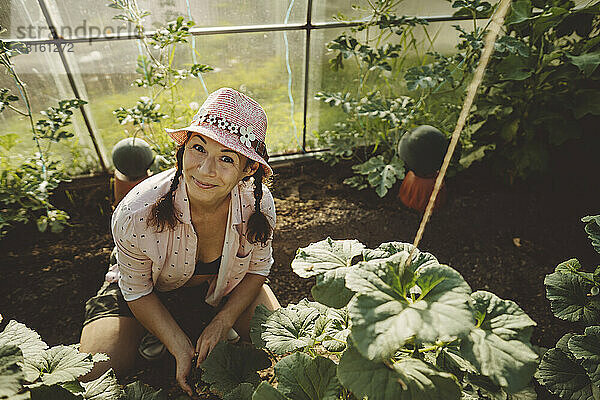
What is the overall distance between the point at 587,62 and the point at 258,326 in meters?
2.06

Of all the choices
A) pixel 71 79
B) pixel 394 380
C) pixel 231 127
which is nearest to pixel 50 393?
pixel 394 380

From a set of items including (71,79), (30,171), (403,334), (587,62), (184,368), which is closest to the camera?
(403,334)

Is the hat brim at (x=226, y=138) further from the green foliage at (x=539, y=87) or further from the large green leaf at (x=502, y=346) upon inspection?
the green foliage at (x=539, y=87)

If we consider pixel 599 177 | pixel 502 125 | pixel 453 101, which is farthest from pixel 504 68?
pixel 599 177

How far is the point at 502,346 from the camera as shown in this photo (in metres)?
0.62

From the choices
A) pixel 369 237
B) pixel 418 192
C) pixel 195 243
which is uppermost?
pixel 195 243

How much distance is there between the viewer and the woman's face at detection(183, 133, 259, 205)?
1.06m

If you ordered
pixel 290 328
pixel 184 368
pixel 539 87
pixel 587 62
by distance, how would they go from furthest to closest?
pixel 539 87
pixel 587 62
pixel 184 368
pixel 290 328

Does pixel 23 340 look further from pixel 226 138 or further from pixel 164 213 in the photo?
pixel 226 138

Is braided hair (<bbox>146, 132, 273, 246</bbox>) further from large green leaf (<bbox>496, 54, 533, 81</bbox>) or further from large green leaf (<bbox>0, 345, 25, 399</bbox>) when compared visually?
large green leaf (<bbox>496, 54, 533, 81</bbox>)

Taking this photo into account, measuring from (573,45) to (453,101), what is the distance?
2.38 ft

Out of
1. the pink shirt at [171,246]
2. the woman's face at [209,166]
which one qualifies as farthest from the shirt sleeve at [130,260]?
the woman's face at [209,166]

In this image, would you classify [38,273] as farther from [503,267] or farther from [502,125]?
[502,125]

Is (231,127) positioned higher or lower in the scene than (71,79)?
higher
